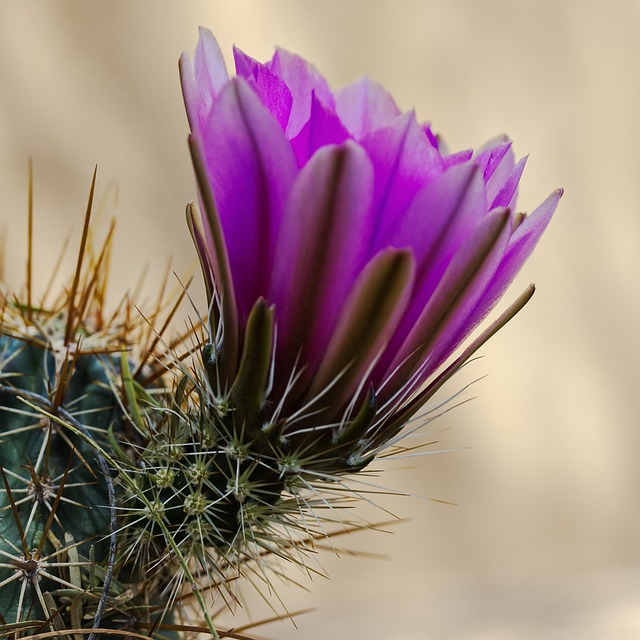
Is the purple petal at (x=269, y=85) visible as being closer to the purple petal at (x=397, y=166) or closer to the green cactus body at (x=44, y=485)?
the purple petal at (x=397, y=166)

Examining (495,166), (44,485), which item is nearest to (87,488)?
(44,485)

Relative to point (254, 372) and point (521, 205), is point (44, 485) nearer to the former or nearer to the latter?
point (254, 372)

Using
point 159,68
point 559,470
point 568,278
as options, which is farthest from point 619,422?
point 159,68

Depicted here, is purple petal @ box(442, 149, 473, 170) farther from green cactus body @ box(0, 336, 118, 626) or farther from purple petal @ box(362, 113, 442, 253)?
green cactus body @ box(0, 336, 118, 626)

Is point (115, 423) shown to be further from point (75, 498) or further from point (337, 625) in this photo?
point (337, 625)

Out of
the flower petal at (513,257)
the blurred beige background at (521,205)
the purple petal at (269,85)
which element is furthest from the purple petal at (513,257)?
the blurred beige background at (521,205)

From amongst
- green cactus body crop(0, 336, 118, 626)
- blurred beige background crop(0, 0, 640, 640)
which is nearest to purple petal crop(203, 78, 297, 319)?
green cactus body crop(0, 336, 118, 626)

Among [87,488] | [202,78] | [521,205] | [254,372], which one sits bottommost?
[87,488]
